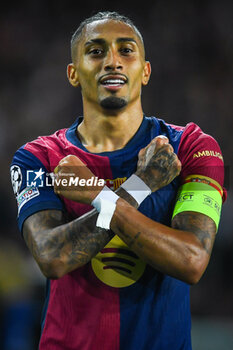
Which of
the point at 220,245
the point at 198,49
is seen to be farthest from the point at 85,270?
the point at 198,49

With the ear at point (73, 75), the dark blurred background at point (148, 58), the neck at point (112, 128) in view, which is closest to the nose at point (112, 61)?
the neck at point (112, 128)

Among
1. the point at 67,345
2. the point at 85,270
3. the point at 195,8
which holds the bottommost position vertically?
the point at 67,345

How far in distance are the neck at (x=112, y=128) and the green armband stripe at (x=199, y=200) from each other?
49 cm

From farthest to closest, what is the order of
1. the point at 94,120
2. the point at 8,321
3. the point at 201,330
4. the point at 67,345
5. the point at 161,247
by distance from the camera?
the point at 201,330 < the point at 8,321 < the point at 94,120 < the point at 67,345 < the point at 161,247

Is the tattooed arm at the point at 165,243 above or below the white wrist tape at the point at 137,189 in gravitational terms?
below

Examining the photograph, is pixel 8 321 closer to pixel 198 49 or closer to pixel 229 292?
pixel 229 292

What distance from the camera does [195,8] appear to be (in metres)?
7.28

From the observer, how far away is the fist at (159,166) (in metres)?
2.21

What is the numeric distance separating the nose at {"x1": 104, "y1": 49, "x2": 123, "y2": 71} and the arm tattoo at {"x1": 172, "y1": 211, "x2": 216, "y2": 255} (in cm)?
84

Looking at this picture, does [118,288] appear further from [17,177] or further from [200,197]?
[17,177]

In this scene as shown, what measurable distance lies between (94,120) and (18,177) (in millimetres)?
515

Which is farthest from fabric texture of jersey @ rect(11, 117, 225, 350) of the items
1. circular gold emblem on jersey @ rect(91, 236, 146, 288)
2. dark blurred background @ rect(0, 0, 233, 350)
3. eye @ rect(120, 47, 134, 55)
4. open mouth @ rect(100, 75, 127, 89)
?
dark blurred background @ rect(0, 0, 233, 350)

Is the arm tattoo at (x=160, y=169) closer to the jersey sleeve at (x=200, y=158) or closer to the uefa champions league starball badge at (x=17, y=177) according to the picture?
the jersey sleeve at (x=200, y=158)

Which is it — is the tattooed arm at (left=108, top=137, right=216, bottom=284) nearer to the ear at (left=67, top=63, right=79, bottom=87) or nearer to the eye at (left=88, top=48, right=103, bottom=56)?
the eye at (left=88, top=48, right=103, bottom=56)
